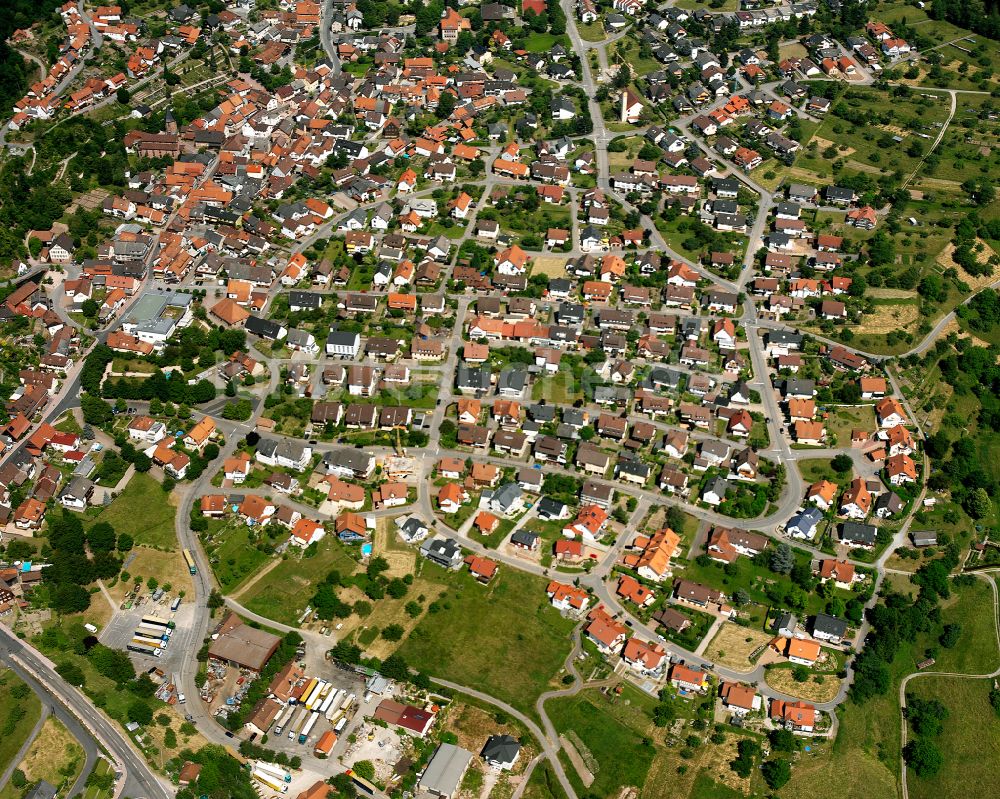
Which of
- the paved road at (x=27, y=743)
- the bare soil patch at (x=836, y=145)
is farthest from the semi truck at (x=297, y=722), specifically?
the bare soil patch at (x=836, y=145)

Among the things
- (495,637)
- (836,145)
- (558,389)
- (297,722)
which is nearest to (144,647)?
(297,722)

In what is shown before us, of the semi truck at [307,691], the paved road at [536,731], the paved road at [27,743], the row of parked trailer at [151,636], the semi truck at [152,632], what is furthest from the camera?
the semi truck at [152,632]

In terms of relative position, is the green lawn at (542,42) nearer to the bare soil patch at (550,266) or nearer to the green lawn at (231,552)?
the bare soil patch at (550,266)

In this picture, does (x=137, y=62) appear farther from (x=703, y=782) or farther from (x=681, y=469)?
(x=703, y=782)

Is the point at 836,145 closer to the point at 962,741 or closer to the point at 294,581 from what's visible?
the point at 962,741

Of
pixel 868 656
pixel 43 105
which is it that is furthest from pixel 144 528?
pixel 43 105

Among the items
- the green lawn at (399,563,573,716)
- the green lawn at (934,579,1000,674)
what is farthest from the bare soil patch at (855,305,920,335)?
the green lawn at (399,563,573,716)
